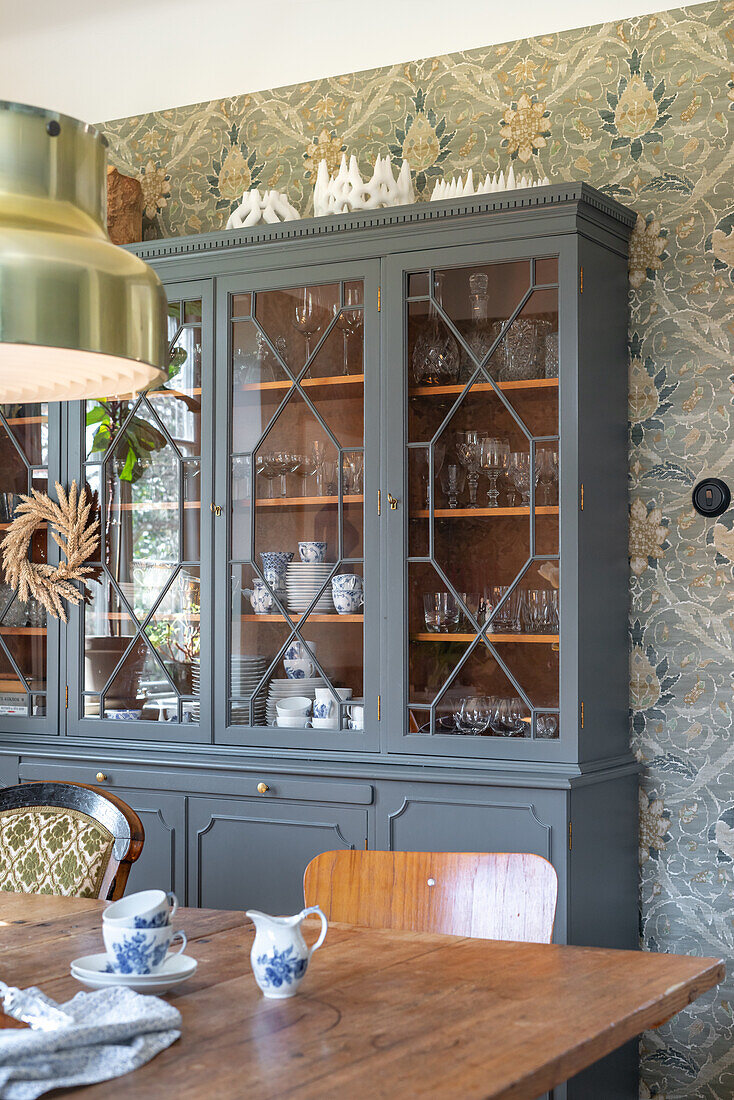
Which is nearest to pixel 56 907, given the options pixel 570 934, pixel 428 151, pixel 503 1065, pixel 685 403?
pixel 503 1065

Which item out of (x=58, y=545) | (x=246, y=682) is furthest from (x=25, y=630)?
(x=246, y=682)

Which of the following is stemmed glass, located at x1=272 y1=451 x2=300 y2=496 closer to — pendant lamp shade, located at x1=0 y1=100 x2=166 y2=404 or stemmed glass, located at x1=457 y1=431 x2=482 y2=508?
stemmed glass, located at x1=457 y1=431 x2=482 y2=508

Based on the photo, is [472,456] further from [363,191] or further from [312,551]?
[363,191]

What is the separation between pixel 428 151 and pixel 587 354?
0.96m

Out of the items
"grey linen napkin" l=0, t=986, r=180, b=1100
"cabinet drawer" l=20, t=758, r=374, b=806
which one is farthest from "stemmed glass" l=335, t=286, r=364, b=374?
"grey linen napkin" l=0, t=986, r=180, b=1100

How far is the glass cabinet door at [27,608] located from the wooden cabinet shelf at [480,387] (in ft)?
3.82

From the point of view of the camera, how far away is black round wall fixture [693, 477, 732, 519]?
116 inches

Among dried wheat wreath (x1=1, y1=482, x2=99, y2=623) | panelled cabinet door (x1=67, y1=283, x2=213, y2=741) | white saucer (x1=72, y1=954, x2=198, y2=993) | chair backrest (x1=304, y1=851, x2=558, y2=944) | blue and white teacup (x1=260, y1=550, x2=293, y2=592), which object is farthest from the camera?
dried wheat wreath (x1=1, y1=482, x2=99, y2=623)

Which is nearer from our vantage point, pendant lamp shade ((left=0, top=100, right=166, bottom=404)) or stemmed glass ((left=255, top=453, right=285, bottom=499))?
pendant lamp shade ((left=0, top=100, right=166, bottom=404))

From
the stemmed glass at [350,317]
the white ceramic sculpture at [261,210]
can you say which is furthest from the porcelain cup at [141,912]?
the white ceramic sculpture at [261,210]

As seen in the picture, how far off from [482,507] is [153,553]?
0.98 meters

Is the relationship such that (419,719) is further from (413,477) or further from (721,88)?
(721,88)

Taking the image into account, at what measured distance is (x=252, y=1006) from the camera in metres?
1.46

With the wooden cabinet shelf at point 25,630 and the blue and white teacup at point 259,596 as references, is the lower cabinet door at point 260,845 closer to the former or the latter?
the blue and white teacup at point 259,596
